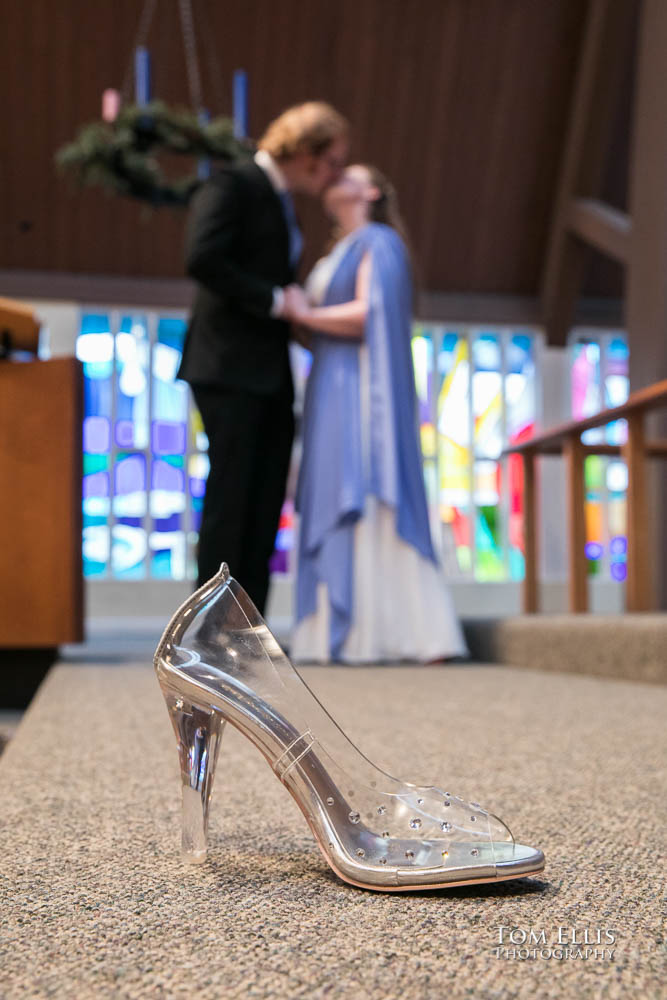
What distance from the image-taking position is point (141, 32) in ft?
17.8

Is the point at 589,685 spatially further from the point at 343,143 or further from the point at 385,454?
the point at 343,143

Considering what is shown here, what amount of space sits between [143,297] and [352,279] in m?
3.85

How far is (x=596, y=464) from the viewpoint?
7277mm

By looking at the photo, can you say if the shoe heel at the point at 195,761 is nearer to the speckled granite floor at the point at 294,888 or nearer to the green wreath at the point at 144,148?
the speckled granite floor at the point at 294,888

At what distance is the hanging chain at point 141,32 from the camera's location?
5.39 m

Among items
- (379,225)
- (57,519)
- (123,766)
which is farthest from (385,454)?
(123,766)

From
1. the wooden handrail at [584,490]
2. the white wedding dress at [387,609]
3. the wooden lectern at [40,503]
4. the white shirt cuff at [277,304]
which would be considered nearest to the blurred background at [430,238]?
the wooden handrail at [584,490]

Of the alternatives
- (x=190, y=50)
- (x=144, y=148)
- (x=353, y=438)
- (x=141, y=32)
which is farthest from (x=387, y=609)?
(x=141, y=32)

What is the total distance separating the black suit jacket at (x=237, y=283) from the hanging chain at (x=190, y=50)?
2.94 m

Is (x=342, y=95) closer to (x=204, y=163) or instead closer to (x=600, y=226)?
(x=600, y=226)

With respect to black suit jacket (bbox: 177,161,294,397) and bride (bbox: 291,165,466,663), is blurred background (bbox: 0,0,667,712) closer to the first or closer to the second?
bride (bbox: 291,165,466,663)

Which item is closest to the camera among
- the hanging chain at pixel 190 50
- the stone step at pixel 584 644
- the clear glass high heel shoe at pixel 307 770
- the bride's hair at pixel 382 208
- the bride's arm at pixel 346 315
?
the clear glass high heel shoe at pixel 307 770

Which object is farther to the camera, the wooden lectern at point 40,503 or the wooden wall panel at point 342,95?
the wooden wall panel at point 342,95

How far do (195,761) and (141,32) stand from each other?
18.3ft
